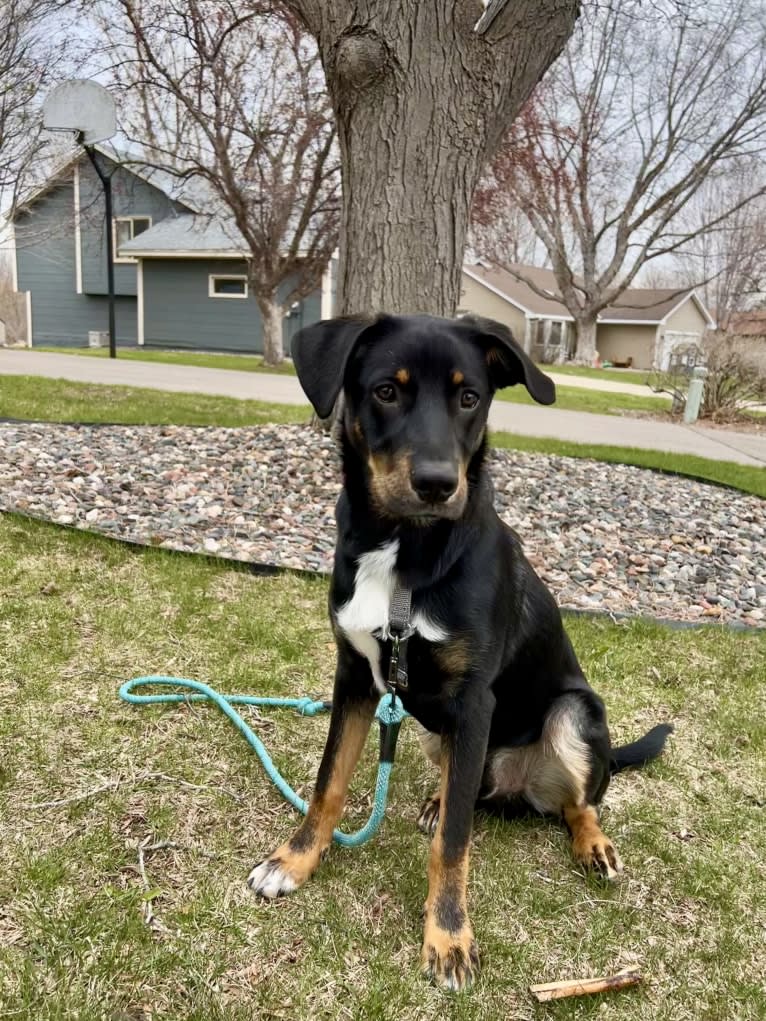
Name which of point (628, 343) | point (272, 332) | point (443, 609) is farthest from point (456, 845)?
point (628, 343)

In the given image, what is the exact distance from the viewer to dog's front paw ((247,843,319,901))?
223 centimetres

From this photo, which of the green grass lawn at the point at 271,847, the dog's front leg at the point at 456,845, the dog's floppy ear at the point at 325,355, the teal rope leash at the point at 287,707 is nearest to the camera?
the green grass lawn at the point at 271,847

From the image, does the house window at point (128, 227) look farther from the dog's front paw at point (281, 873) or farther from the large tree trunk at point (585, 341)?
the dog's front paw at point (281, 873)

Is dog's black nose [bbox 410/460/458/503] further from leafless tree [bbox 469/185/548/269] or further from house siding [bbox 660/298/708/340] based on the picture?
house siding [bbox 660/298/708/340]

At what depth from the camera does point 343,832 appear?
259 cm

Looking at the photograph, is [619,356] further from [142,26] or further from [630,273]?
[142,26]

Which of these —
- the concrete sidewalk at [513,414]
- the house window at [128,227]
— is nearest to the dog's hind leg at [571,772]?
the concrete sidewalk at [513,414]

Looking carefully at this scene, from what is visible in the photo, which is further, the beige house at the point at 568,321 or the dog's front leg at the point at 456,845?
the beige house at the point at 568,321

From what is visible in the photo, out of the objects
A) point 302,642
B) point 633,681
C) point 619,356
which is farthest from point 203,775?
point 619,356

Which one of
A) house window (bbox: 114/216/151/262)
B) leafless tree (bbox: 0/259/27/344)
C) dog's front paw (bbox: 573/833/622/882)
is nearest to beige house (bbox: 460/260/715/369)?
house window (bbox: 114/216/151/262)

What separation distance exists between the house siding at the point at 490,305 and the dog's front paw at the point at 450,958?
42313 millimetres

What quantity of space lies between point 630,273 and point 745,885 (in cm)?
3199

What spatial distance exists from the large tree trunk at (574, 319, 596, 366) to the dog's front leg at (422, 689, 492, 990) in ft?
115

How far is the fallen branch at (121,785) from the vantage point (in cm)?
247
